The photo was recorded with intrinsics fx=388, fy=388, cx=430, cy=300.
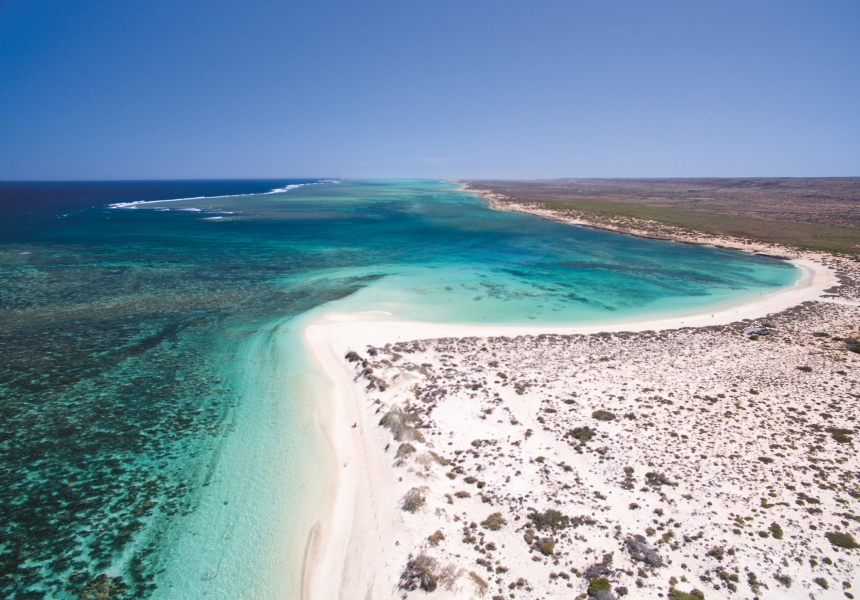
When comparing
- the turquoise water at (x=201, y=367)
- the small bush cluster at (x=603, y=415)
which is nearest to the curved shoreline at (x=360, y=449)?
the turquoise water at (x=201, y=367)

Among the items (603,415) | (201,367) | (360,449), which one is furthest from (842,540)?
(201,367)

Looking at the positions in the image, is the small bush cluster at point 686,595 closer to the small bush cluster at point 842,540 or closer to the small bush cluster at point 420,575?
the small bush cluster at point 842,540

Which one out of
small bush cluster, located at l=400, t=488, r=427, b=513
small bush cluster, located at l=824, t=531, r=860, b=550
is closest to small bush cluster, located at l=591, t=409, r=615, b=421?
small bush cluster, located at l=824, t=531, r=860, b=550

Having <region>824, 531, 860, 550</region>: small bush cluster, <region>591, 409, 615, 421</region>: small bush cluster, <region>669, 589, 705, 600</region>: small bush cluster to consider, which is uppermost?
<region>591, 409, 615, 421</region>: small bush cluster

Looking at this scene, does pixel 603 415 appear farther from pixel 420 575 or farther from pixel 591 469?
pixel 420 575

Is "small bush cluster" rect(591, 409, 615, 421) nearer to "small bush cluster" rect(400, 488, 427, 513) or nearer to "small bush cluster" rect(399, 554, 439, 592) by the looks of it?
"small bush cluster" rect(400, 488, 427, 513)

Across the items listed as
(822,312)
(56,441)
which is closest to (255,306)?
(56,441)
